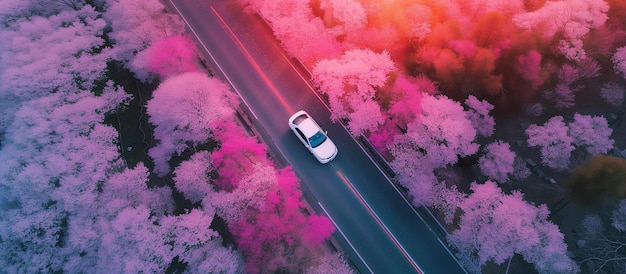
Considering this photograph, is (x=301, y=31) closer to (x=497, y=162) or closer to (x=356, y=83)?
(x=356, y=83)

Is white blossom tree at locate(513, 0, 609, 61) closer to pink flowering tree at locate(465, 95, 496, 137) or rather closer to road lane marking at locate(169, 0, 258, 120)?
pink flowering tree at locate(465, 95, 496, 137)

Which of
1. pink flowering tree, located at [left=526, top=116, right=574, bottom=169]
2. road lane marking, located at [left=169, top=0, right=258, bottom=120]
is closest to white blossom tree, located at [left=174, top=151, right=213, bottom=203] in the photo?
road lane marking, located at [left=169, top=0, right=258, bottom=120]

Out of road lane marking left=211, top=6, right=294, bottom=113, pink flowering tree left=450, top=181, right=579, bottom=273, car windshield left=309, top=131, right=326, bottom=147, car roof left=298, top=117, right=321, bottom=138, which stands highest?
road lane marking left=211, top=6, right=294, bottom=113

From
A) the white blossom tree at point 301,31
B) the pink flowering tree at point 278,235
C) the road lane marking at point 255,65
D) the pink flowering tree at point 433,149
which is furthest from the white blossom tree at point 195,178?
the pink flowering tree at point 433,149

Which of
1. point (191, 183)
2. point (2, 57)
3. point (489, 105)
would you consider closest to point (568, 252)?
point (489, 105)

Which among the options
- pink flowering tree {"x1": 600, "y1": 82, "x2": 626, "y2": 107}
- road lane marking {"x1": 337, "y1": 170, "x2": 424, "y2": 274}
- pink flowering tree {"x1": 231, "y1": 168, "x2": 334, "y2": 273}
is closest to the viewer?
pink flowering tree {"x1": 231, "y1": 168, "x2": 334, "y2": 273}

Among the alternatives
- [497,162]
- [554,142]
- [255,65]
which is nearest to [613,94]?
[554,142]
